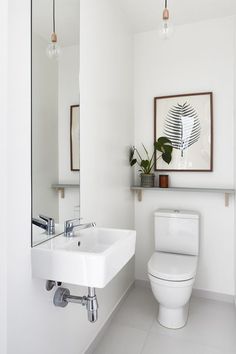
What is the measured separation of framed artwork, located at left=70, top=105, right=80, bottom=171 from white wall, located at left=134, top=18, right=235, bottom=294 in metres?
1.20

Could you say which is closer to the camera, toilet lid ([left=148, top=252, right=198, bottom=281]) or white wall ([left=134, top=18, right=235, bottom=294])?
toilet lid ([left=148, top=252, right=198, bottom=281])

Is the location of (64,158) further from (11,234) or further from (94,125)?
(11,234)

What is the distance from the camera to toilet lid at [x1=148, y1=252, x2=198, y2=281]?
6.17ft

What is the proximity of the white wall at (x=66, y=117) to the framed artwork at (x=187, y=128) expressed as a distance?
122 cm

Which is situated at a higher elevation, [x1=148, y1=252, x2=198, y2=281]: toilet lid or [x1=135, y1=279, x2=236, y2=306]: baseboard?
[x1=148, y1=252, x2=198, y2=281]: toilet lid

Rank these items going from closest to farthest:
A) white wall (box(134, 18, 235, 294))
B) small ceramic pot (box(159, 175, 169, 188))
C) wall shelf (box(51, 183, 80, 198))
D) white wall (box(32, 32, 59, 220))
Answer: white wall (box(32, 32, 59, 220)) → wall shelf (box(51, 183, 80, 198)) → white wall (box(134, 18, 235, 294)) → small ceramic pot (box(159, 175, 169, 188))

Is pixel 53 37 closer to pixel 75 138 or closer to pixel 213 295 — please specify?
pixel 75 138

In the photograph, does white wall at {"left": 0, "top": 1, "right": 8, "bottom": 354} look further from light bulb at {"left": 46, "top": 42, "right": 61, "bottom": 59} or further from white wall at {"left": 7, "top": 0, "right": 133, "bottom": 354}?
light bulb at {"left": 46, "top": 42, "right": 61, "bottom": 59}

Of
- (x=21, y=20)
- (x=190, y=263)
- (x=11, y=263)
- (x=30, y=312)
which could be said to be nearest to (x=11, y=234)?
(x=11, y=263)

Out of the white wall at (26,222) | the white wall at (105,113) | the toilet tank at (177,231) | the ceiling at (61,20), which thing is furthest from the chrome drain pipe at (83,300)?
the ceiling at (61,20)

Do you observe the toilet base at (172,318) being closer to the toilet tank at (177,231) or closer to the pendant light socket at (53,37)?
the toilet tank at (177,231)

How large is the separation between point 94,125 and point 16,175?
84 centimetres

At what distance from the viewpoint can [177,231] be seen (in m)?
2.37

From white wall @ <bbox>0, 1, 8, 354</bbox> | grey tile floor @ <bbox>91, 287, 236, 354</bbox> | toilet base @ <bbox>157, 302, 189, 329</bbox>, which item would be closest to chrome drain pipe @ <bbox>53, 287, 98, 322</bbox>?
white wall @ <bbox>0, 1, 8, 354</bbox>
